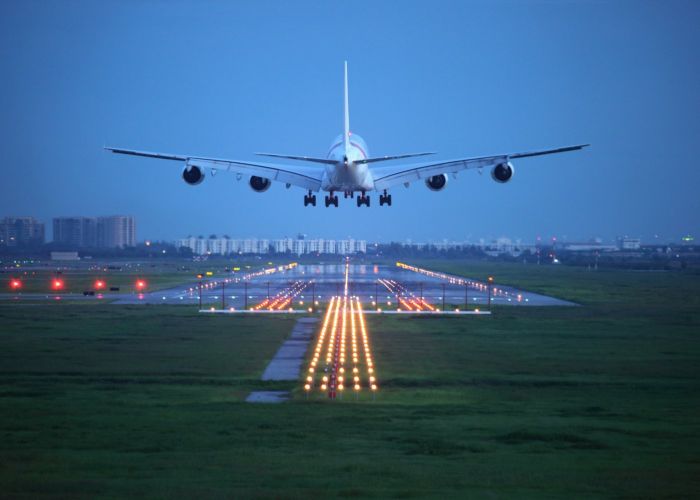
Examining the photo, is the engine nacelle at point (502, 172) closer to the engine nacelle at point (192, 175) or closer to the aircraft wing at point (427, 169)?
the aircraft wing at point (427, 169)

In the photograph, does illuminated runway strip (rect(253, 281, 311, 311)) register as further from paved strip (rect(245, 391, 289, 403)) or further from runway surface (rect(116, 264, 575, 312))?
paved strip (rect(245, 391, 289, 403))

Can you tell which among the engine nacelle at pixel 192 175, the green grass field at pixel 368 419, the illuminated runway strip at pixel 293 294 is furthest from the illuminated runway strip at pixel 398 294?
the engine nacelle at pixel 192 175

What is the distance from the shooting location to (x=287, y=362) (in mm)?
43000

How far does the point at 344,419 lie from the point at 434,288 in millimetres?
73232

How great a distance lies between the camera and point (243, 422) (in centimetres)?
2878

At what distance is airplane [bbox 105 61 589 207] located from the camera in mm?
60438

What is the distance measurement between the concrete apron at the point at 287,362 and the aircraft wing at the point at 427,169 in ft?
45.5

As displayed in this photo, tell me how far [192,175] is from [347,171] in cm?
975

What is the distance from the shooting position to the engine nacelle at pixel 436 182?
68.0 m

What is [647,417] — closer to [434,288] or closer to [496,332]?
[496,332]

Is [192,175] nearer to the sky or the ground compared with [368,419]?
nearer to the sky

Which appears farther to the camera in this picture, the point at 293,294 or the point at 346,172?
the point at 293,294

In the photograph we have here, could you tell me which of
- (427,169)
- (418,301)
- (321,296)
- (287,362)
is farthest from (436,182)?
(287,362)

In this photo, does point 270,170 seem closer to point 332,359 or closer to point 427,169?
point 427,169
